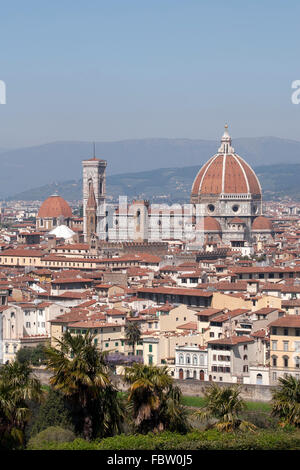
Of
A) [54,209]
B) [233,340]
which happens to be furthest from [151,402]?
[54,209]

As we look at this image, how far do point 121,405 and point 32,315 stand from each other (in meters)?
27.6

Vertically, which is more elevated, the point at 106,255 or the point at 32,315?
the point at 106,255

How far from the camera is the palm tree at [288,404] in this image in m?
27.7

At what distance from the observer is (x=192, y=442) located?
971 inches

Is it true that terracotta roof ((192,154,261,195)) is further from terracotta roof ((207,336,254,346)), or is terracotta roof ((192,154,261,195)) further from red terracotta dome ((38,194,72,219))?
terracotta roof ((207,336,254,346))

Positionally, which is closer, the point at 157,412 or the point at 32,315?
the point at 157,412

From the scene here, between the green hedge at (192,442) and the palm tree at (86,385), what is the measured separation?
43cm

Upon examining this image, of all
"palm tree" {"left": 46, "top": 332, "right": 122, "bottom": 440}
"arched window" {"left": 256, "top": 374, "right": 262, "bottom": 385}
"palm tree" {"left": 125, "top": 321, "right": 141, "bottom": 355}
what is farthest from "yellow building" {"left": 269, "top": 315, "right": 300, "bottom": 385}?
"palm tree" {"left": 46, "top": 332, "right": 122, "bottom": 440}

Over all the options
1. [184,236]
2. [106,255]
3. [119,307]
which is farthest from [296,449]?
[184,236]

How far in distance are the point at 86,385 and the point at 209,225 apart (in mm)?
87301

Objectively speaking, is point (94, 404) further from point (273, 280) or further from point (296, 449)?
point (273, 280)
